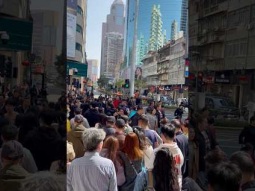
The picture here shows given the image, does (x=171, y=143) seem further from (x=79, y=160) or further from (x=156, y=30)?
(x=156, y=30)

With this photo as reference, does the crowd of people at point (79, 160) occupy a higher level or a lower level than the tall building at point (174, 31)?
lower

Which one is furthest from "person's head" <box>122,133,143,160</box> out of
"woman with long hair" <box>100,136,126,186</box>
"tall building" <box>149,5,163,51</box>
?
"tall building" <box>149,5,163,51</box>

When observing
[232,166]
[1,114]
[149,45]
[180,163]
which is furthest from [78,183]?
[1,114]

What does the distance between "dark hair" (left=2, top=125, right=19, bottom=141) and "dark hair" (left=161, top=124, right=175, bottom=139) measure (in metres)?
3.37

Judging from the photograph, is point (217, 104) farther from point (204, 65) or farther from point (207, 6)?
point (207, 6)

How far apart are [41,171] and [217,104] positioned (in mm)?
1232

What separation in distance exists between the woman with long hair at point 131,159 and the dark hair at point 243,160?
240cm

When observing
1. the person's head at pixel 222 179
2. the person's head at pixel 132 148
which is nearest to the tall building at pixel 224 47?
the person's head at pixel 222 179

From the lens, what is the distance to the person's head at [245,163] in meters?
3.03

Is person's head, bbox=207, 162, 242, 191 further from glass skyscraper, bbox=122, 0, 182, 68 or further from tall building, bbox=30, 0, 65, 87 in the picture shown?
tall building, bbox=30, 0, 65, 87

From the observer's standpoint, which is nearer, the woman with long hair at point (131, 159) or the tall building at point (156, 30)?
the tall building at point (156, 30)

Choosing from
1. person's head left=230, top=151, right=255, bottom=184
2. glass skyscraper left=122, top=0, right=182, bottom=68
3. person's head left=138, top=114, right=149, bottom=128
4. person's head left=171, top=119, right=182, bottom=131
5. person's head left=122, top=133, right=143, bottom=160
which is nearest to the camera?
person's head left=230, top=151, right=255, bottom=184

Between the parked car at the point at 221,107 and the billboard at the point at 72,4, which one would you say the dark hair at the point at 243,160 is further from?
the billboard at the point at 72,4

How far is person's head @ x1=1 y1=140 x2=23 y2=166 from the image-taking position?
87.0 inches
